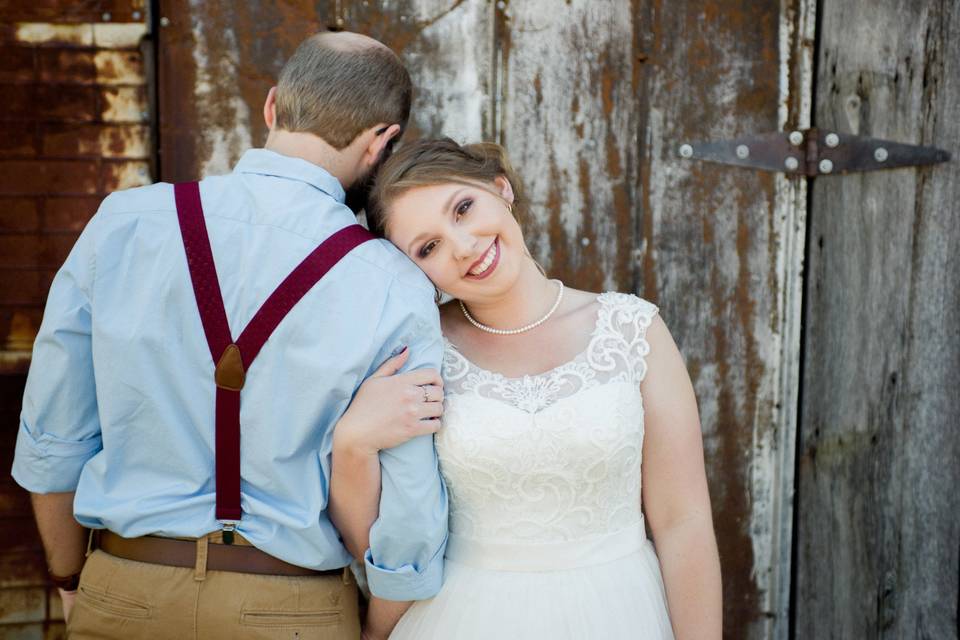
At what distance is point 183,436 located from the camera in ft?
5.13

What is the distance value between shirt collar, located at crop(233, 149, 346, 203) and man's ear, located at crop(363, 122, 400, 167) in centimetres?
16

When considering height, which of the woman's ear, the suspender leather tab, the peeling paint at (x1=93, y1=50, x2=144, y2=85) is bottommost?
the suspender leather tab

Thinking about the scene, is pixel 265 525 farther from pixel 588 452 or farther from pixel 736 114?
pixel 736 114

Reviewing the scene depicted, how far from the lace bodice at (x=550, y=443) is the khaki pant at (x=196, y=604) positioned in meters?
0.35

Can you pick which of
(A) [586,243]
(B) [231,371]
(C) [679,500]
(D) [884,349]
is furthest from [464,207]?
(D) [884,349]

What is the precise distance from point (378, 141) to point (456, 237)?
27cm

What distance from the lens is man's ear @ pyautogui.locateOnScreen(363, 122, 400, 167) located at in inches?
70.3

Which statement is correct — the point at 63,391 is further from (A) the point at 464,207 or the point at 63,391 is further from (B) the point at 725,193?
(B) the point at 725,193

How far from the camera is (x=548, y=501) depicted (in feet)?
5.66

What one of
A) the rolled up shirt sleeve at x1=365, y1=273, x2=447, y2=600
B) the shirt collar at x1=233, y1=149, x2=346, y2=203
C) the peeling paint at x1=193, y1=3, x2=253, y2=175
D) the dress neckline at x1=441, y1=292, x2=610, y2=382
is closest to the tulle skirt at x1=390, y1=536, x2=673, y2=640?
the rolled up shirt sleeve at x1=365, y1=273, x2=447, y2=600

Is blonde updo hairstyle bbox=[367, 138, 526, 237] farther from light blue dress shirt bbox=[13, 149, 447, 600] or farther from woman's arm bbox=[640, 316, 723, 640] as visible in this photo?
woman's arm bbox=[640, 316, 723, 640]

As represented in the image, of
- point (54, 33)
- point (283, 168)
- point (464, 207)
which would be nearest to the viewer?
point (283, 168)

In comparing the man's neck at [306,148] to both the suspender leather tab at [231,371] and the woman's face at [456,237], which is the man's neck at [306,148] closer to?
the woman's face at [456,237]

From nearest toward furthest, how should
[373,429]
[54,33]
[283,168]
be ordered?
[373,429] < [283,168] < [54,33]
